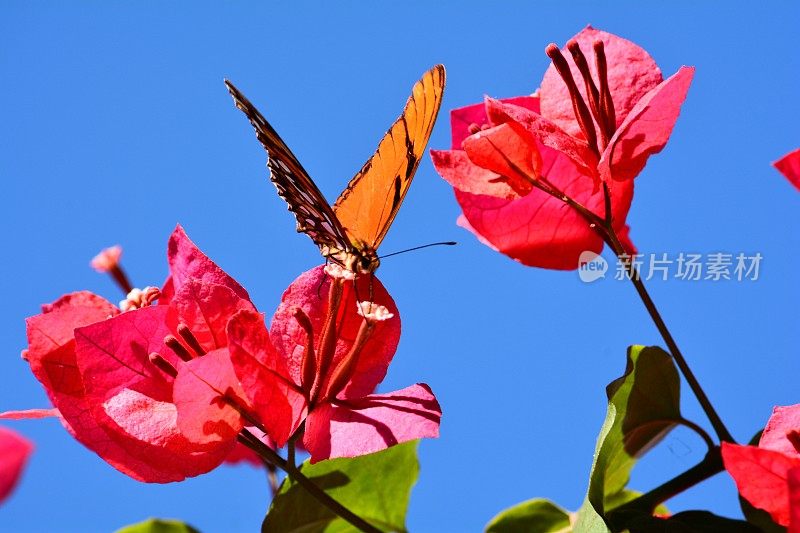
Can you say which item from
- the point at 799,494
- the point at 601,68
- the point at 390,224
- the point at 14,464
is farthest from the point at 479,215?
the point at 14,464

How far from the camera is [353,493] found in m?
1.04

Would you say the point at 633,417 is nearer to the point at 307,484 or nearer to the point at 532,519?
the point at 532,519

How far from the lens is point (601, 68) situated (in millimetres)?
933

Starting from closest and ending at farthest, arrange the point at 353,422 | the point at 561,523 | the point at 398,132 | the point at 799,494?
the point at 799,494 → the point at 353,422 → the point at 398,132 → the point at 561,523

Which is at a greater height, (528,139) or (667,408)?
(528,139)

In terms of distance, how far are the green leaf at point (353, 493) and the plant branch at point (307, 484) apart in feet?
0.39

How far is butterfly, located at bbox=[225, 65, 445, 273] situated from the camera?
0.92 meters

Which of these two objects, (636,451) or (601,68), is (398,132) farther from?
(636,451)

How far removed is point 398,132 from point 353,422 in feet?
1.08

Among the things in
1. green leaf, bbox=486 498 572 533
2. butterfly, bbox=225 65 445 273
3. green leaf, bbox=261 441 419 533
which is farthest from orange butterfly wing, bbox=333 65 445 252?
green leaf, bbox=486 498 572 533

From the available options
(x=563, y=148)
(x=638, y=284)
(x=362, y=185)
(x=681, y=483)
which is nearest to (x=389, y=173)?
(x=362, y=185)

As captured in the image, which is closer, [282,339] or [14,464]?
[14,464]

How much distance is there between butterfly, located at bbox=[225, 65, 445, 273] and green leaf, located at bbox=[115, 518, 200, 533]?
1.34 feet

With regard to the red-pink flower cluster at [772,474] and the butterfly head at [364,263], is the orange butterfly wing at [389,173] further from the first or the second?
the red-pink flower cluster at [772,474]
